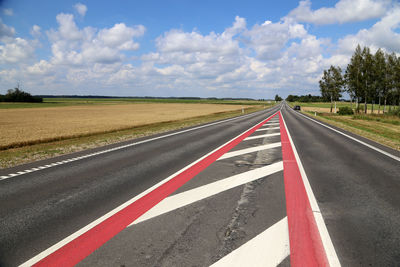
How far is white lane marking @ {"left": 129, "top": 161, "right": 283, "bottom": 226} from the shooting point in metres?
4.14

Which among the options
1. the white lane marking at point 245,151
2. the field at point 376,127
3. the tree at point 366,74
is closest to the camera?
the white lane marking at point 245,151

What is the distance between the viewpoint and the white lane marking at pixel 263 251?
108 inches

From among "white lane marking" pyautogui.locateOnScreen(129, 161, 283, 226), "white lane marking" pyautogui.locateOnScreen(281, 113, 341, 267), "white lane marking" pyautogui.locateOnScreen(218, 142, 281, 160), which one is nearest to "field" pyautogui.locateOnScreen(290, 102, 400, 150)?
"white lane marking" pyautogui.locateOnScreen(218, 142, 281, 160)

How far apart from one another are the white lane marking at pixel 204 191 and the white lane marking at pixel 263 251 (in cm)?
156

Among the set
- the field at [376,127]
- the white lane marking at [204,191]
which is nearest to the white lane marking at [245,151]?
the white lane marking at [204,191]

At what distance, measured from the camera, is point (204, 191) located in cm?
503

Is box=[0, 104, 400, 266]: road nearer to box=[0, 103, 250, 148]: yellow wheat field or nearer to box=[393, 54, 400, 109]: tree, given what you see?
box=[0, 103, 250, 148]: yellow wheat field

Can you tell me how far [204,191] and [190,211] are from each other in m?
0.99

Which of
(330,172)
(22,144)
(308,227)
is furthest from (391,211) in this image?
(22,144)

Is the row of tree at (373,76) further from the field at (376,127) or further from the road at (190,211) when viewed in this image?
the road at (190,211)

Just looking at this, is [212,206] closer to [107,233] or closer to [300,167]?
[107,233]

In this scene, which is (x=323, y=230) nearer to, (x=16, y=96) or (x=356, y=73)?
(x=356, y=73)

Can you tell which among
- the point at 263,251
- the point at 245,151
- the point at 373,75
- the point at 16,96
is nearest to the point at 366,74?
the point at 373,75

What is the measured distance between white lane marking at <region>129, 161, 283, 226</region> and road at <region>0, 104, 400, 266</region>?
0.07 ft
